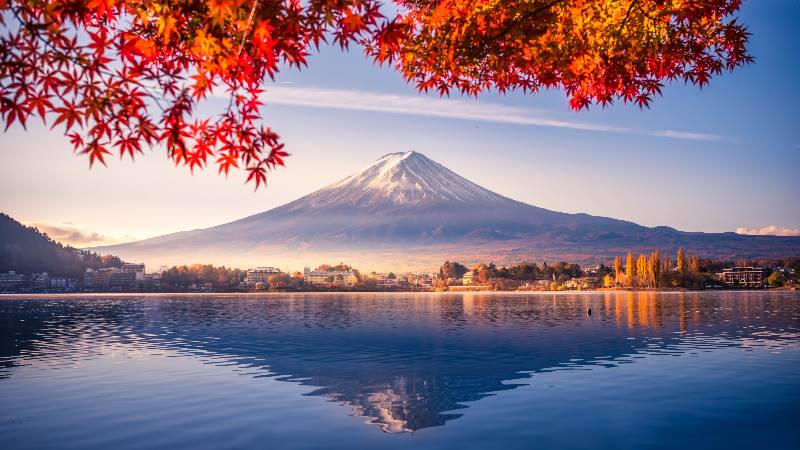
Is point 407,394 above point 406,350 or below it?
above

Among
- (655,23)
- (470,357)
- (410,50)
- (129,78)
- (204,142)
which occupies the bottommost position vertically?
(470,357)

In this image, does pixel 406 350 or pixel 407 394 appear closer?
pixel 407 394

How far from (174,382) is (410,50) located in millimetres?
15536

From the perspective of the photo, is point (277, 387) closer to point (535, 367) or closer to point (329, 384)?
point (329, 384)

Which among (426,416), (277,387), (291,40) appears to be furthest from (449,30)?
(277,387)

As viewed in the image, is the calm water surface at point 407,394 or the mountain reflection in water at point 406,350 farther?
the mountain reflection in water at point 406,350

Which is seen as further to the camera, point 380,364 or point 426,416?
point 380,364

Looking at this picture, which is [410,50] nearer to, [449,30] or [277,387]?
[449,30]

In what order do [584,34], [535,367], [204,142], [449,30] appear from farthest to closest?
[535,367] < [584,34] < [449,30] < [204,142]

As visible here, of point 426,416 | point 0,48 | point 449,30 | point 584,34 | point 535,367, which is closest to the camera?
point 0,48

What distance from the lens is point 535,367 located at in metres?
24.4

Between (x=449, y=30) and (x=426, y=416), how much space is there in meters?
9.53

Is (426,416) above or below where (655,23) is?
below

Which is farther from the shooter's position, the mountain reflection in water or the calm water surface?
the mountain reflection in water
